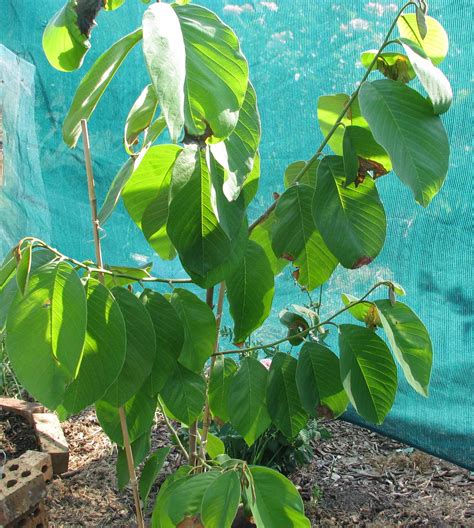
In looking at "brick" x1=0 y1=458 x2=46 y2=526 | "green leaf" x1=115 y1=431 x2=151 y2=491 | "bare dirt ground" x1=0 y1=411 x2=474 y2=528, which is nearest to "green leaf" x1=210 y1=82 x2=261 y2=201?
"green leaf" x1=115 y1=431 x2=151 y2=491

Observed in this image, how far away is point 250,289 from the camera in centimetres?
112

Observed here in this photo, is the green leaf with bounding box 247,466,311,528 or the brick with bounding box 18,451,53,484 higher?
the green leaf with bounding box 247,466,311,528

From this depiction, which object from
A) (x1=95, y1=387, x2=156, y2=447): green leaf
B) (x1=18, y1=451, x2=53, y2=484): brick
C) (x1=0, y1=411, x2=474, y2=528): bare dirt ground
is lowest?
(x1=0, y1=411, x2=474, y2=528): bare dirt ground

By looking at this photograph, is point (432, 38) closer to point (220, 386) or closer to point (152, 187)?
point (152, 187)

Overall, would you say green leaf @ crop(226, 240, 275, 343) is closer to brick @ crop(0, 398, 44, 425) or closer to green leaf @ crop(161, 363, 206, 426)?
green leaf @ crop(161, 363, 206, 426)

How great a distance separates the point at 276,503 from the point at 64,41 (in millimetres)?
768

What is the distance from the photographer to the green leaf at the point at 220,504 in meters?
1.02

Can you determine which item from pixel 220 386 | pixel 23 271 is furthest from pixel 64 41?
pixel 220 386

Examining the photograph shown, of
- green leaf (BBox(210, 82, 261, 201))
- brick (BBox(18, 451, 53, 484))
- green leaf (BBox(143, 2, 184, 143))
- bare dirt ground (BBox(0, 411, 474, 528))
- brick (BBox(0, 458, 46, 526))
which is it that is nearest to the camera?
green leaf (BBox(143, 2, 184, 143))

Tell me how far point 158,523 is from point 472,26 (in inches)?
61.6

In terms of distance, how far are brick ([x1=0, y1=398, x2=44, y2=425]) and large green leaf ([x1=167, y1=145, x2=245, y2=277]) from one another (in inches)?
73.2

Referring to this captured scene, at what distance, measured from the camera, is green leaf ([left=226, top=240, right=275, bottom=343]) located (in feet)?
3.66

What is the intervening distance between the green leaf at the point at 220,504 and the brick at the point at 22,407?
5.56 feet

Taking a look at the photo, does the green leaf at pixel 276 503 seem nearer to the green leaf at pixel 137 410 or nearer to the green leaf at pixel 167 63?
the green leaf at pixel 137 410
